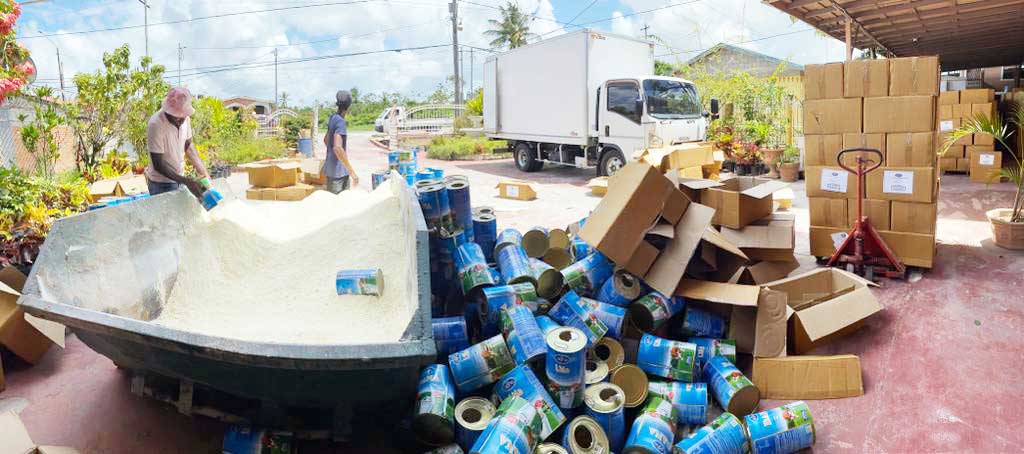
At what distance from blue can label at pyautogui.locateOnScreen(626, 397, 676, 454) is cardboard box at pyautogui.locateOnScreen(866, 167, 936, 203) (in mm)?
3216

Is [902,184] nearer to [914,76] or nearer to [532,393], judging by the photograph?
[914,76]

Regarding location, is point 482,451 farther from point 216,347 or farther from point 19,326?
point 19,326

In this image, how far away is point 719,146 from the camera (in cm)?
1148

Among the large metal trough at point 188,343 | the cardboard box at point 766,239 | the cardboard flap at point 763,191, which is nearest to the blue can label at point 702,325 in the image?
the cardboard box at point 766,239

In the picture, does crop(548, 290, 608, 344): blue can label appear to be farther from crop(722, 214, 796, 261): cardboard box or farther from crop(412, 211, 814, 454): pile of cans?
crop(722, 214, 796, 261): cardboard box

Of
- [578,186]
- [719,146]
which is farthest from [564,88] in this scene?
[719,146]

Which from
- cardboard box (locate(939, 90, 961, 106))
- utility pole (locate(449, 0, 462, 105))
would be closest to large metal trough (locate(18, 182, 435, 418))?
cardboard box (locate(939, 90, 961, 106))

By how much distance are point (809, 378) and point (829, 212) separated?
2355mm

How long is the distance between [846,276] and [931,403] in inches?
43.1

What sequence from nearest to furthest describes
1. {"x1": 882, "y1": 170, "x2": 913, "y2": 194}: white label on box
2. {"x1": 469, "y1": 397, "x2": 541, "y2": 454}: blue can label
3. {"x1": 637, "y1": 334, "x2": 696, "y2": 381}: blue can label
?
1. {"x1": 469, "y1": 397, "x2": 541, "y2": 454}: blue can label
2. {"x1": 637, "y1": 334, "x2": 696, "y2": 381}: blue can label
3. {"x1": 882, "y1": 170, "x2": 913, "y2": 194}: white label on box

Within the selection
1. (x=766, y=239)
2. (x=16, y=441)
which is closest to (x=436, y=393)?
Answer: (x=16, y=441)

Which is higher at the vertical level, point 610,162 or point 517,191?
point 610,162

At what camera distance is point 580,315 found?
312cm

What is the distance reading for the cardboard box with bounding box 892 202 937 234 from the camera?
14.7 feet
